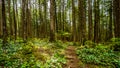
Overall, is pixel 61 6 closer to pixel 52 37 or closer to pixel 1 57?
pixel 52 37

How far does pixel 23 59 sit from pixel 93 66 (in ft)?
12.6

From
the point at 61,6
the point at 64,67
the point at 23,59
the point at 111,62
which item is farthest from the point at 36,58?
the point at 61,6

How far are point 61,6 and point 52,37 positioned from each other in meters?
21.5

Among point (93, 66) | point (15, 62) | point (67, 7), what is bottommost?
point (93, 66)

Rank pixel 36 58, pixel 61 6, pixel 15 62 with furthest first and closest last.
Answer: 1. pixel 61 6
2. pixel 36 58
3. pixel 15 62

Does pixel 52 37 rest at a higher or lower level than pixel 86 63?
higher

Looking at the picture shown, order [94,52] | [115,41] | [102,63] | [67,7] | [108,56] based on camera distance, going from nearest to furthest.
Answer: [102,63] → [108,56] → [94,52] → [115,41] → [67,7]

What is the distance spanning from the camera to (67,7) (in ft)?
124

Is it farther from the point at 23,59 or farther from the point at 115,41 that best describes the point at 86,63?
the point at 115,41

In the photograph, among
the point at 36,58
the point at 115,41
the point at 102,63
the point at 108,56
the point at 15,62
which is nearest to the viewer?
the point at 15,62

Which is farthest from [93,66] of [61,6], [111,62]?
[61,6]

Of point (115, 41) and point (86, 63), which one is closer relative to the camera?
point (86, 63)

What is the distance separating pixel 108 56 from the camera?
11.3 meters

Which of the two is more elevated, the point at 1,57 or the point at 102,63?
the point at 1,57
